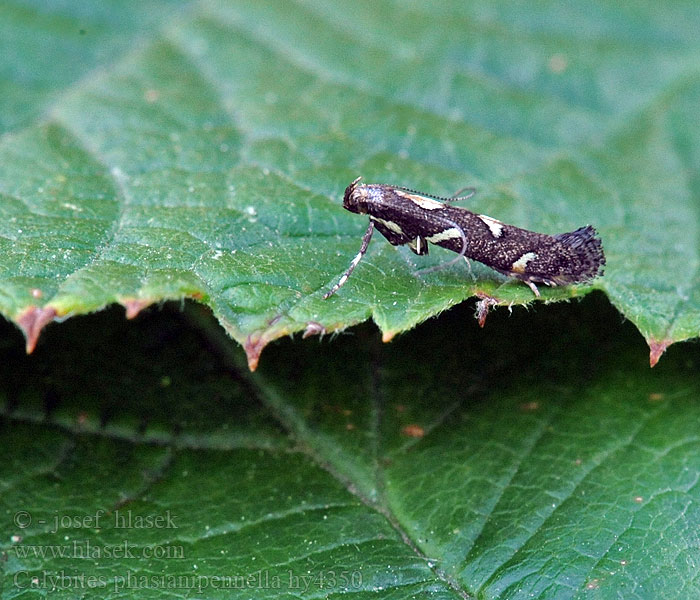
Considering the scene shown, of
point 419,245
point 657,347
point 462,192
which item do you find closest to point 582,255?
point 657,347

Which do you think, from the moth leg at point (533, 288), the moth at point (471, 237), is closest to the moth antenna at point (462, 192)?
the moth at point (471, 237)

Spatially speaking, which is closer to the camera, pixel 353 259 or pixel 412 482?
pixel 412 482

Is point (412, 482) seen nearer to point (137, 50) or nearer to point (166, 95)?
point (166, 95)

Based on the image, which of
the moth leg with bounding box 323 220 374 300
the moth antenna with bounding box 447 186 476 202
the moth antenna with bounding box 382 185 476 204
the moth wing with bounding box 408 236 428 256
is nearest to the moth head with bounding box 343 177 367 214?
the moth leg with bounding box 323 220 374 300

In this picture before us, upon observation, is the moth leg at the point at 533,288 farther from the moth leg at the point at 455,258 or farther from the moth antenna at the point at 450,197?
the moth antenna at the point at 450,197

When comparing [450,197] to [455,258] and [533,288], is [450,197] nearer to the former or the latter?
[455,258]

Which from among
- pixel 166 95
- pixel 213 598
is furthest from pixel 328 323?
pixel 166 95

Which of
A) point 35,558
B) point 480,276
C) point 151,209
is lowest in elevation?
point 35,558
